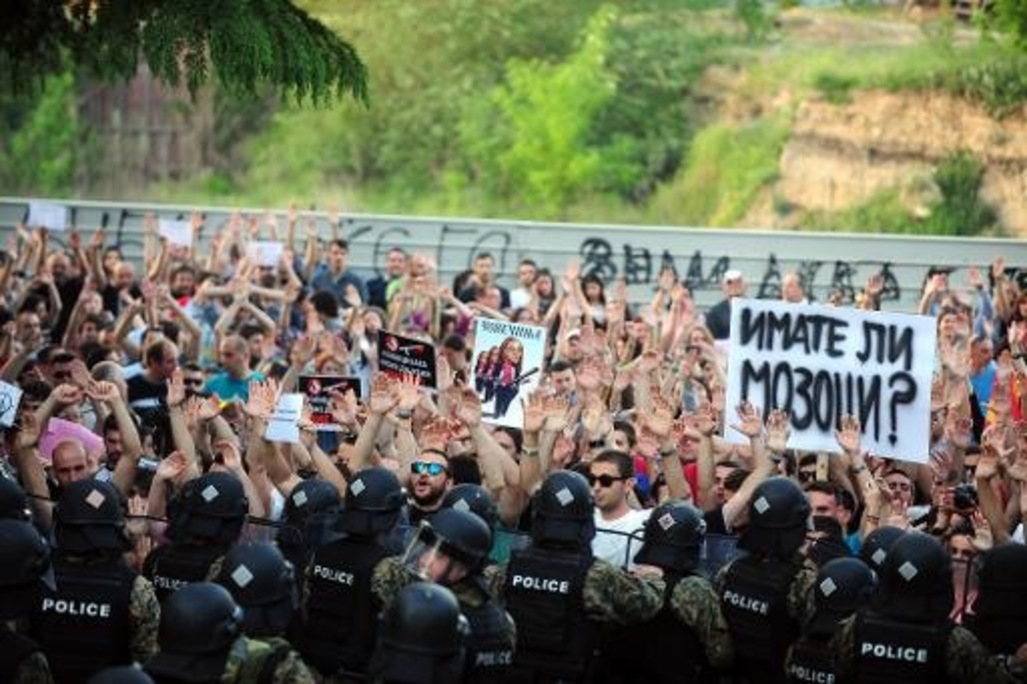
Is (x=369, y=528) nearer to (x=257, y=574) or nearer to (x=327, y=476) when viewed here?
(x=257, y=574)

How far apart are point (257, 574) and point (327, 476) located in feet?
12.2

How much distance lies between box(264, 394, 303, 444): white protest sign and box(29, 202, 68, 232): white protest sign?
13019 millimetres

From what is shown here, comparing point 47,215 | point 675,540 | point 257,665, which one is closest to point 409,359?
point 675,540

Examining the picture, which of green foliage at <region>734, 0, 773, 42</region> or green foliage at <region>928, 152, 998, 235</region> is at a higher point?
green foliage at <region>734, 0, 773, 42</region>

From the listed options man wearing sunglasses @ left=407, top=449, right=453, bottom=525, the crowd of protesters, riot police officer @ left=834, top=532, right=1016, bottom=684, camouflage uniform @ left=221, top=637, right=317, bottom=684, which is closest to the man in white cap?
the crowd of protesters

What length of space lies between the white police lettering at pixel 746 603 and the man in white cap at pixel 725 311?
33.6 ft

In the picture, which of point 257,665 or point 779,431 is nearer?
point 257,665

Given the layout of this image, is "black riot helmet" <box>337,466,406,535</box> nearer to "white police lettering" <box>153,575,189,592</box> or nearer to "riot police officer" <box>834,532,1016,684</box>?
"white police lettering" <box>153,575,189,592</box>

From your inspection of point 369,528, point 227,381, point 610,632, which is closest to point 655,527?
point 610,632

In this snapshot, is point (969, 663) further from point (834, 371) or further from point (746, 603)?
point (834, 371)

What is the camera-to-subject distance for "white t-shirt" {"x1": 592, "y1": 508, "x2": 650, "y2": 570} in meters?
10.8

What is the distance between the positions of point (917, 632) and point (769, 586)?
1039mm

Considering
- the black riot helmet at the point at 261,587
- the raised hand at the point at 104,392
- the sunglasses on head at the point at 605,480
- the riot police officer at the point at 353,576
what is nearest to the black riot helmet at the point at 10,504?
the riot police officer at the point at 353,576

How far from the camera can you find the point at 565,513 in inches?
384
